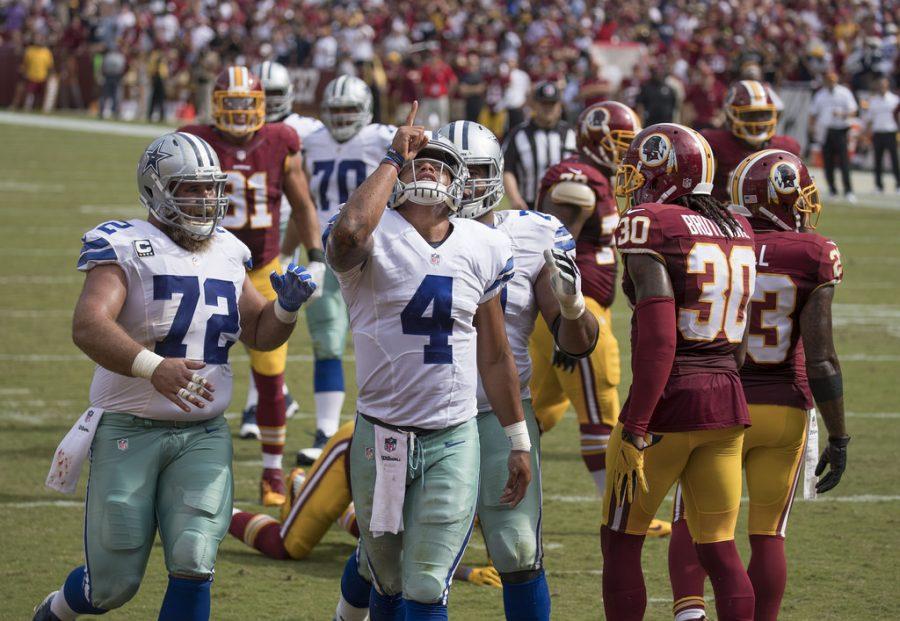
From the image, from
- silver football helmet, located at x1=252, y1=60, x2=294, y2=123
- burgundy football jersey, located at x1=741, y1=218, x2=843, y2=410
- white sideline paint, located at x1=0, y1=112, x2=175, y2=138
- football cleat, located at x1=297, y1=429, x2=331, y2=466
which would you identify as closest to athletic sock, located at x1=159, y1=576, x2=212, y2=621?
burgundy football jersey, located at x1=741, y1=218, x2=843, y2=410

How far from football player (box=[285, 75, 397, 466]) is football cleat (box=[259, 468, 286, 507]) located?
0.87 metres

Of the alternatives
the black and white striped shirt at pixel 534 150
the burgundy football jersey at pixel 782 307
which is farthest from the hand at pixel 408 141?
the black and white striped shirt at pixel 534 150

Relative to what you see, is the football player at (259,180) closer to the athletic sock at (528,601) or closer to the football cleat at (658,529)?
the football cleat at (658,529)

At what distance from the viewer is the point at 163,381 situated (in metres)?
4.12

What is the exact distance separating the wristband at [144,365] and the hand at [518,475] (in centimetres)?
111

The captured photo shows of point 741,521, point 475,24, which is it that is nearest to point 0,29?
point 475,24

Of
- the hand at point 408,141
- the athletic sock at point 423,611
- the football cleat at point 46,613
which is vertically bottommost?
the football cleat at point 46,613

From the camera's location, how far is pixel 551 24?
3042 cm

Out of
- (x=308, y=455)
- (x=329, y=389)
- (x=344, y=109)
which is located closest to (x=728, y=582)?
(x=308, y=455)

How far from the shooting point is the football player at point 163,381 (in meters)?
4.21

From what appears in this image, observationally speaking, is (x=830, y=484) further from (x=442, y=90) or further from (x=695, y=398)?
(x=442, y=90)

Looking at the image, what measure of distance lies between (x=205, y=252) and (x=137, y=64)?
27.4 meters

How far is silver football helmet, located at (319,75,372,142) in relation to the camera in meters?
7.94

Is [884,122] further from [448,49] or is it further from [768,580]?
[768,580]
